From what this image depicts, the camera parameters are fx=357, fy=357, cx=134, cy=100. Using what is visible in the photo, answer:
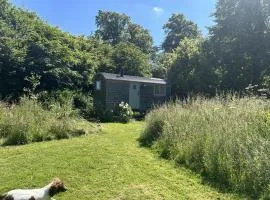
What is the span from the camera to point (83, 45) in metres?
25.1

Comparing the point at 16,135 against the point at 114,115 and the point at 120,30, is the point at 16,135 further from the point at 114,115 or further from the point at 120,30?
the point at 120,30

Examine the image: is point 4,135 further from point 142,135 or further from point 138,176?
point 138,176

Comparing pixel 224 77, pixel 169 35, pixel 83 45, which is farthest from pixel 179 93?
pixel 169 35

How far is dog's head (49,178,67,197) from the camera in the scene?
5547 millimetres

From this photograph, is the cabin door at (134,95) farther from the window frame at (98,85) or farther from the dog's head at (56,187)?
the dog's head at (56,187)

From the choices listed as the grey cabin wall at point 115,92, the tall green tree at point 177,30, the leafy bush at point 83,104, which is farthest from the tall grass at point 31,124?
the tall green tree at point 177,30

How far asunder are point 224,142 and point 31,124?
19.0 ft

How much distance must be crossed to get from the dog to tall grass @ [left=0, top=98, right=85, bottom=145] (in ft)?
13.6

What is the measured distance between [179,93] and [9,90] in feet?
44.5

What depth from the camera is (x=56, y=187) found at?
562 centimetres

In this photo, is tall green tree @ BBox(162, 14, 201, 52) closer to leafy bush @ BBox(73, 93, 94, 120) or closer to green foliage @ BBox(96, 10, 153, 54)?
green foliage @ BBox(96, 10, 153, 54)

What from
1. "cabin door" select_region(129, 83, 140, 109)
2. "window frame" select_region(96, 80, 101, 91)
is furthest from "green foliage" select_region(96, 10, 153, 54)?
"window frame" select_region(96, 80, 101, 91)

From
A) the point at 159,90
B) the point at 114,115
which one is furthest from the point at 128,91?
the point at 114,115

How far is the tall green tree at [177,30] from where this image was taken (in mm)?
49406
